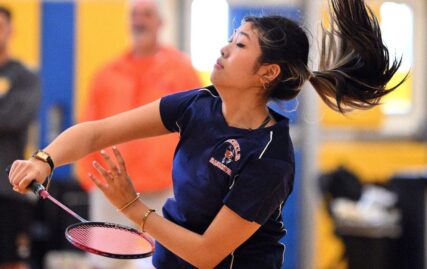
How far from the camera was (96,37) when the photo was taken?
25.4ft

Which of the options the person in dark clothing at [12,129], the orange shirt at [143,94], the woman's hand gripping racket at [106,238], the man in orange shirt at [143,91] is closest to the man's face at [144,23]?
the man in orange shirt at [143,91]

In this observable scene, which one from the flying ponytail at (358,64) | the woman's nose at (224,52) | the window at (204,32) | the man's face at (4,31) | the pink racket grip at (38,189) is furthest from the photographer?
the window at (204,32)

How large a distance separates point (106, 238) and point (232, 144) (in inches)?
19.9

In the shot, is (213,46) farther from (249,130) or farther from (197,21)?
(249,130)

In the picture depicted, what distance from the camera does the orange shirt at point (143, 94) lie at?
510 centimetres

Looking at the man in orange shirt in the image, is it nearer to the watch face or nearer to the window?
the watch face

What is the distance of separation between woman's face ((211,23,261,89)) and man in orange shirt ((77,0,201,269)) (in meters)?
2.39

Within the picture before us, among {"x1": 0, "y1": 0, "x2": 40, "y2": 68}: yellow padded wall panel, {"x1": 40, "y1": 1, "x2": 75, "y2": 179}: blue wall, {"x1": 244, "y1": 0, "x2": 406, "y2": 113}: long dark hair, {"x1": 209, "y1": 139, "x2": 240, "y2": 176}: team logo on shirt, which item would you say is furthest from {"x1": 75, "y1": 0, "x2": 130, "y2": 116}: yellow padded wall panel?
{"x1": 209, "y1": 139, "x2": 240, "y2": 176}: team logo on shirt

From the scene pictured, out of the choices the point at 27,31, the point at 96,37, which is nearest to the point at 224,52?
the point at 96,37

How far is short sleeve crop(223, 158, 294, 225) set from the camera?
2.52 m

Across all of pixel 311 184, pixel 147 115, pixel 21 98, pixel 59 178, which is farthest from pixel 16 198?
pixel 147 115

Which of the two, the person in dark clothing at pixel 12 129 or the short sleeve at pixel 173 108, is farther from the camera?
the person in dark clothing at pixel 12 129

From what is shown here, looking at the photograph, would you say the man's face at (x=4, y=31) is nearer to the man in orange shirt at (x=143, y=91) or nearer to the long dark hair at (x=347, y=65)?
the man in orange shirt at (x=143, y=91)

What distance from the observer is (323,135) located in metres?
8.00
